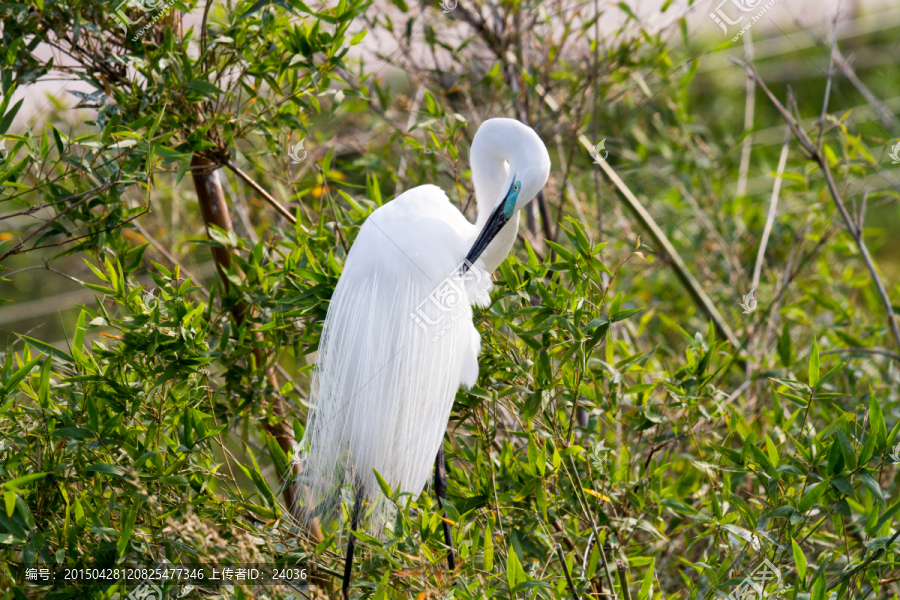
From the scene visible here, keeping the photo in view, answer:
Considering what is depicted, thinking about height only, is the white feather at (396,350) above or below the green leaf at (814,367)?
above

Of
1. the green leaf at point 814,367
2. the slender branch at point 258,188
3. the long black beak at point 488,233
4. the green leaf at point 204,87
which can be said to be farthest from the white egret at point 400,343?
the green leaf at point 814,367

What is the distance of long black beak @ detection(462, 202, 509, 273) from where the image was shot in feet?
3.73

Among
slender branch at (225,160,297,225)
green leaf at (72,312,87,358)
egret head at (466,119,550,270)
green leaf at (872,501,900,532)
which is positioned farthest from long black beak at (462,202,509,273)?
green leaf at (872,501,900,532)

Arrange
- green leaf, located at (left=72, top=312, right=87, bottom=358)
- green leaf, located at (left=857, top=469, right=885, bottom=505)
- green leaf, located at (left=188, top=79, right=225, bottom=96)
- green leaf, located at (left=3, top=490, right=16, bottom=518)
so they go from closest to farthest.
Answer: green leaf, located at (left=3, top=490, right=16, bottom=518), green leaf, located at (left=857, top=469, right=885, bottom=505), green leaf, located at (left=72, top=312, right=87, bottom=358), green leaf, located at (left=188, top=79, right=225, bottom=96)

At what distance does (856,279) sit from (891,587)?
899 millimetres

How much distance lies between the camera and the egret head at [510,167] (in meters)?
1.12

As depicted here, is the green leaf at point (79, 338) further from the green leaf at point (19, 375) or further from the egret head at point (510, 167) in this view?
the egret head at point (510, 167)

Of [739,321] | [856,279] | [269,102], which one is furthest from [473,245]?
[856,279]

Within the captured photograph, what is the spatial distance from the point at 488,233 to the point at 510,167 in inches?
5.0

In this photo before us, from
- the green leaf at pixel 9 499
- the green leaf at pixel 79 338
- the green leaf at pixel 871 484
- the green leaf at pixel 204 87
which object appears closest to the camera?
the green leaf at pixel 9 499

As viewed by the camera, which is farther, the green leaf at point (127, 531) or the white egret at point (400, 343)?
the white egret at point (400, 343)

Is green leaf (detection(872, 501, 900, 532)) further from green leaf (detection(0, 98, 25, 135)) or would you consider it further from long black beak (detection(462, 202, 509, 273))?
green leaf (detection(0, 98, 25, 135))

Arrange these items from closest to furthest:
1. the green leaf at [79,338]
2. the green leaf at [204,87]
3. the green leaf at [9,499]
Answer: the green leaf at [9,499] < the green leaf at [79,338] < the green leaf at [204,87]

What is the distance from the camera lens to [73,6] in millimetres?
1217
